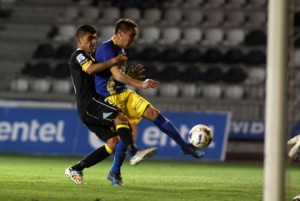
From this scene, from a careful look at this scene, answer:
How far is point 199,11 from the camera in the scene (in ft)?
87.4

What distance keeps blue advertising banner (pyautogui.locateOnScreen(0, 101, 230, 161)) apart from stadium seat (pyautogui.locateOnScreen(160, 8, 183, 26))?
22.9 feet

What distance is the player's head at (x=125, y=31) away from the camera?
412 inches

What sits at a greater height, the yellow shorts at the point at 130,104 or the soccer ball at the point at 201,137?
the yellow shorts at the point at 130,104

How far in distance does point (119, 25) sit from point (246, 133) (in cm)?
1123

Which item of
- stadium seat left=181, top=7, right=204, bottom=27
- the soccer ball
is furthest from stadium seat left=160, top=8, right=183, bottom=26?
the soccer ball

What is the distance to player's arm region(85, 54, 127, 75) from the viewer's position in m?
10.3

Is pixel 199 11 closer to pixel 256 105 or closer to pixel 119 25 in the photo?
pixel 256 105

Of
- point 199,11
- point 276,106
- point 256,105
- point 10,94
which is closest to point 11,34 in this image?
point 10,94

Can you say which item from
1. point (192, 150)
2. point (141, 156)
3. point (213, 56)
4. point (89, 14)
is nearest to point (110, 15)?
point (89, 14)

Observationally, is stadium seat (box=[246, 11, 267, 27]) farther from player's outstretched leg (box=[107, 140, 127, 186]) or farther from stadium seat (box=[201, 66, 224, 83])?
player's outstretched leg (box=[107, 140, 127, 186])

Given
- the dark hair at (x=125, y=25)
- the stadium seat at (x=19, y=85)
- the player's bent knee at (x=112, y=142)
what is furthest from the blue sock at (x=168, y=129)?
the stadium seat at (x=19, y=85)

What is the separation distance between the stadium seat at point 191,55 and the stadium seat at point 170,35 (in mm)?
1012

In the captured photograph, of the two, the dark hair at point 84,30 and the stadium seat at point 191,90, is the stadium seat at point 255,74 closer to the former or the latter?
the stadium seat at point 191,90

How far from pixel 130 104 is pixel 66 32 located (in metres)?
15.9
